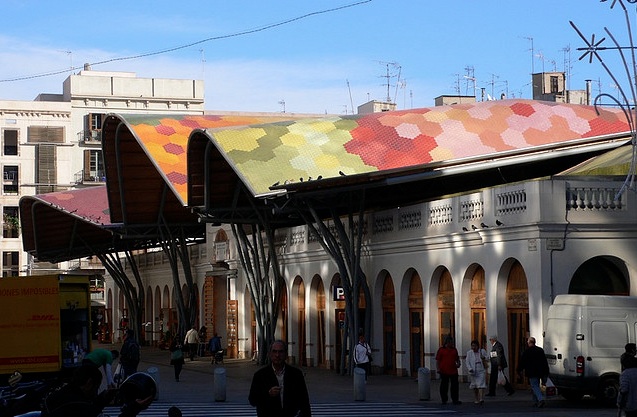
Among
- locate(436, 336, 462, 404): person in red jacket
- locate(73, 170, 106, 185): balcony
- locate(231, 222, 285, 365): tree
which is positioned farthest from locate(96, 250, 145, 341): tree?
locate(436, 336, 462, 404): person in red jacket

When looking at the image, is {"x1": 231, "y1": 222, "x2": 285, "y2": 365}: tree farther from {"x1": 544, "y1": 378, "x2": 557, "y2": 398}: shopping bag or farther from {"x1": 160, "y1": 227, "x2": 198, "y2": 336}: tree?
{"x1": 544, "y1": 378, "x2": 557, "y2": 398}: shopping bag

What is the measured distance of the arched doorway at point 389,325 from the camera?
4381 centimetres

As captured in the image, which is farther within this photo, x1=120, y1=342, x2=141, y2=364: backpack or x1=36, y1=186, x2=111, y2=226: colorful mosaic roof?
x1=36, y1=186, x2=111, y2=226: colorful mosaic roof

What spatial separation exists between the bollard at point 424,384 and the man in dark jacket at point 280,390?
64.0 ft

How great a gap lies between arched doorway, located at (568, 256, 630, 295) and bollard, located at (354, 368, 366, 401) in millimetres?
5902

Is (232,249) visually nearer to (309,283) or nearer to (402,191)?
(309,283)

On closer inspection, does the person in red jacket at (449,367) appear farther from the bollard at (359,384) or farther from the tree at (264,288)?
the tree at (264,288)

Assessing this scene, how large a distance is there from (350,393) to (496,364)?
190 inches

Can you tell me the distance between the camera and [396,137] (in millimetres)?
46344

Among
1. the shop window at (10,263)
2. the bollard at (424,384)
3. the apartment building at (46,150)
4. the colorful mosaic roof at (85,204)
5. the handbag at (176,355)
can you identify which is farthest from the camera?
the apartment building at (46,150)

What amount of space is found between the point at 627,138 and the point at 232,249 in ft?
76.6

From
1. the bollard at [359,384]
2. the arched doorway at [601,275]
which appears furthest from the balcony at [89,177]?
the bollard at [359,384]

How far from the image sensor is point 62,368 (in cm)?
3294

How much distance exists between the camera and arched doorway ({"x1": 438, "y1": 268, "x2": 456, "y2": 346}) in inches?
1563
